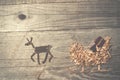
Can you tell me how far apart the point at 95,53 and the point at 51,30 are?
14.2 inches

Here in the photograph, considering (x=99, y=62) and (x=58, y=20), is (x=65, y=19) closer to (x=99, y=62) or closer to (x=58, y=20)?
(x=58, y=20)

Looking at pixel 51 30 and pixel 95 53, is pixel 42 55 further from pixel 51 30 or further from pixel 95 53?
pixel 95 53

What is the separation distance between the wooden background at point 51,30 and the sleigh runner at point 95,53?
0.12 feet

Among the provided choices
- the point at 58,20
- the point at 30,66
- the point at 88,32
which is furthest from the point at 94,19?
the point at 30,66

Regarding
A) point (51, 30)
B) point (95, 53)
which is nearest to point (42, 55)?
point (51, 30)

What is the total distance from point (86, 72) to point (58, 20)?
16.9 inches

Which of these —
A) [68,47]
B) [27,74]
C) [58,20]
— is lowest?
[27,74]

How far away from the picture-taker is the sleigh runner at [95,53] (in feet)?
8.42

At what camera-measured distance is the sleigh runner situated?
2566mm

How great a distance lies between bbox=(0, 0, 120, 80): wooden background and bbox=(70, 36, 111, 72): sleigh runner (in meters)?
0.04

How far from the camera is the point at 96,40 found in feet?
8.44

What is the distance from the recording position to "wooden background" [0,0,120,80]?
102 inches

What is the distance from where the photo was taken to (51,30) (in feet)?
8.54

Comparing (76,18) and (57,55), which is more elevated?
(76,18)
